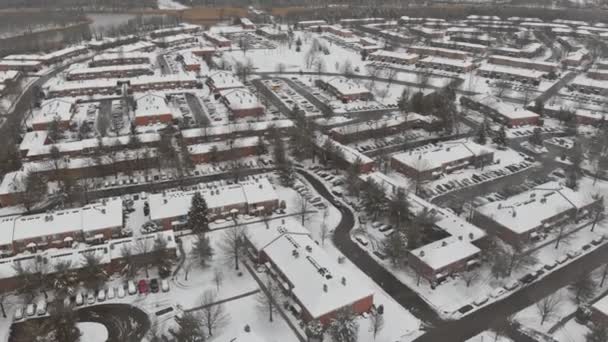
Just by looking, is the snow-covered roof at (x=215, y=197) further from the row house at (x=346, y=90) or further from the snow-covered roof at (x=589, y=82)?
the snow-covered roof at (x=589, y=82)

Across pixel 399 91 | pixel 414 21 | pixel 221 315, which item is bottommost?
pixel 221 315

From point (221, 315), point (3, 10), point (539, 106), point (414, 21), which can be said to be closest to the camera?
point (221, 315)

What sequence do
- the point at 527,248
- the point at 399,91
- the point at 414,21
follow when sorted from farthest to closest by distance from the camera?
the point at 414,21
the point at 399,91
the point at 527,248

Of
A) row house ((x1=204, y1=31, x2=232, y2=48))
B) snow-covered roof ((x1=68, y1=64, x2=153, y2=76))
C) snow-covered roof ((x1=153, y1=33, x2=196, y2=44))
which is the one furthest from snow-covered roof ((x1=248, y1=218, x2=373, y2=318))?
snow-covered roof ((x1=153, y1=33, x2=196, y2=44))

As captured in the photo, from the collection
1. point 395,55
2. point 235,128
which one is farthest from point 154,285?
point 395,55

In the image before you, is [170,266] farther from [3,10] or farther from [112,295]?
[3,10]

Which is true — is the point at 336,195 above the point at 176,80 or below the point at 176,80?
below

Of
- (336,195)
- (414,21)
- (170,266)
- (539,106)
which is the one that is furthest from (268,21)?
(170,266)

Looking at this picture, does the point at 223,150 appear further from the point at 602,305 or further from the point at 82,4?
the point at 82,4
